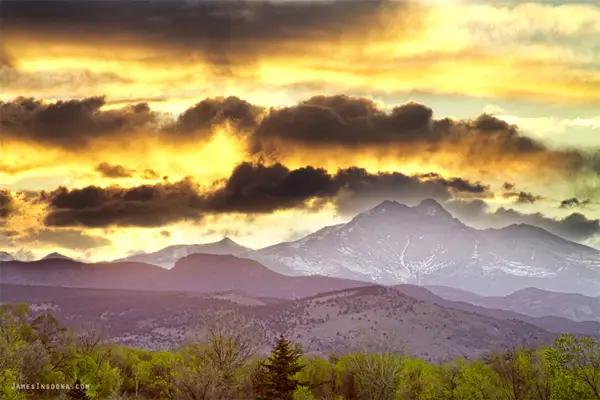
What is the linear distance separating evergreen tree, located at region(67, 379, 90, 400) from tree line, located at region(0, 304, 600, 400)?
0.15m

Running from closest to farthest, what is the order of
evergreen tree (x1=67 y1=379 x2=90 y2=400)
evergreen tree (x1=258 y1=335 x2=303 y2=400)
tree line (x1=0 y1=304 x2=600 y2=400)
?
tree line (x1=0 y1=304 x2=600 y2=400), evergreen tree (x1=67 y1=379 x2=90 y2=400), evergreen tree (x1=258 y1=335 x2=303 y2=400)

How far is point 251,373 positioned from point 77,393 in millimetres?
45672

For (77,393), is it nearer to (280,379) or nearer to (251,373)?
(280,379)

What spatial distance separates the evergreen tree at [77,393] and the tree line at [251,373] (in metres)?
0.15

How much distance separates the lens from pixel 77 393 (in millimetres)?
88188

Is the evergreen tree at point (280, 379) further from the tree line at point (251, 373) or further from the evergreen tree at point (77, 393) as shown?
the evergreen tree at point (77, 393)

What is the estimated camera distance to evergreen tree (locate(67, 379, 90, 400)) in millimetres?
87238

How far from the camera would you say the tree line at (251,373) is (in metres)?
69.2

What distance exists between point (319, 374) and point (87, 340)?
47890 millimetres

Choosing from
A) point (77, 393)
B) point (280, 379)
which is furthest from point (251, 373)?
point (77, 393)

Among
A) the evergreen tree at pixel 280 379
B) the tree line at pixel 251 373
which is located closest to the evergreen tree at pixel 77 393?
the tree line at pixel 251 373

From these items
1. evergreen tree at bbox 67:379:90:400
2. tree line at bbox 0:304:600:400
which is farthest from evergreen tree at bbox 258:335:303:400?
evergreen tree at bbox 67:379:90:400

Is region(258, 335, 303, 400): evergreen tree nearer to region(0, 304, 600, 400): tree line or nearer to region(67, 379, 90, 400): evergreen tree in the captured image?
region(0, 304, 600, 400): tree line

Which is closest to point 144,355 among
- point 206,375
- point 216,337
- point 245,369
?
point 245,369
